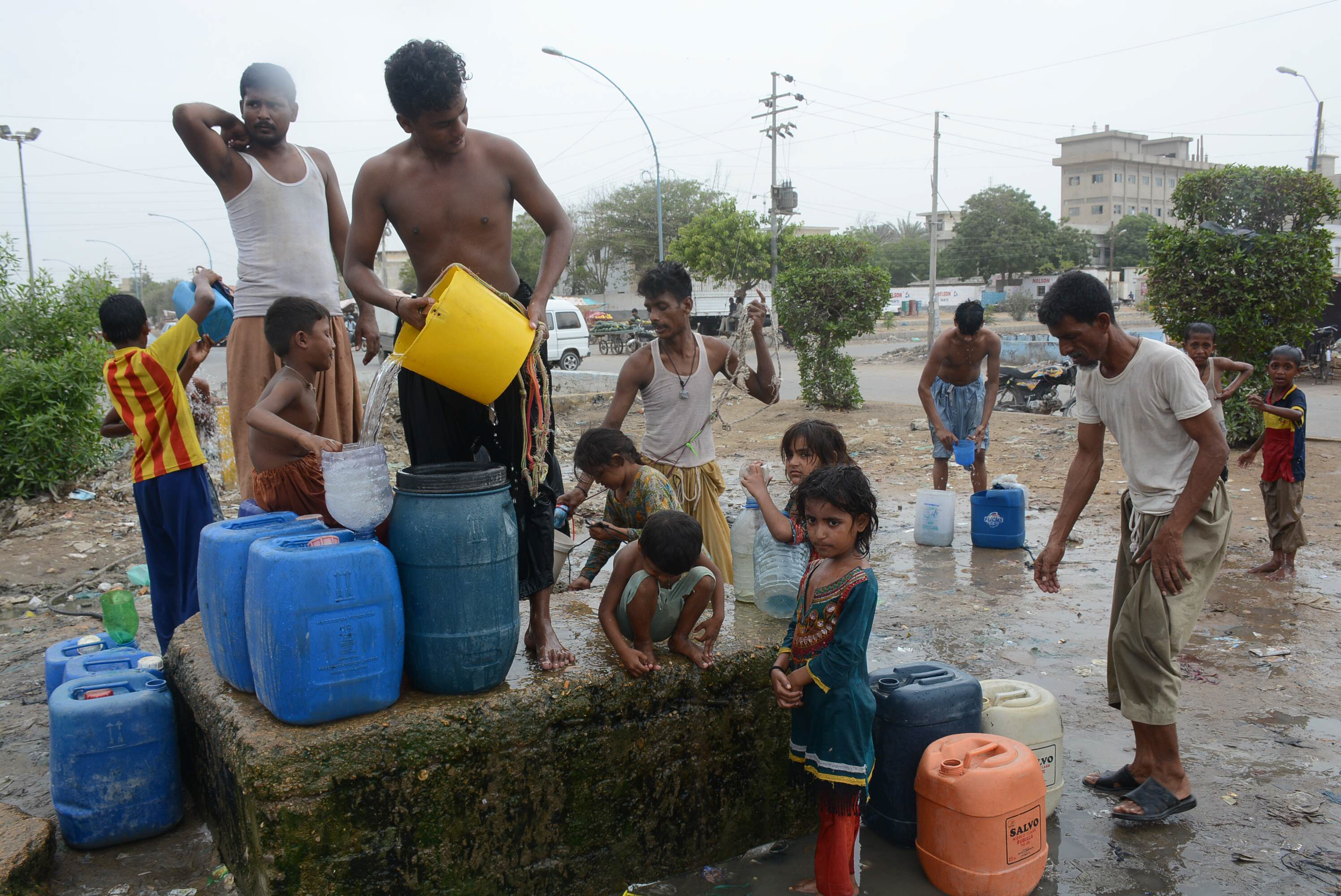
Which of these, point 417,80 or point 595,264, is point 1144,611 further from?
point 595,264

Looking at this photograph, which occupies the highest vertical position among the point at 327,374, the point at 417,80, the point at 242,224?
the point at 417,80

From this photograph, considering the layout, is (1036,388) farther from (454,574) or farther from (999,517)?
(454,574)

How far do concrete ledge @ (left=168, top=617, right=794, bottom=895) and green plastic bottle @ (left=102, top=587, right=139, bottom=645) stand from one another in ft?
3.74

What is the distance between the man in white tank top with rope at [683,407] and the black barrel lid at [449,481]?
4.86 ft

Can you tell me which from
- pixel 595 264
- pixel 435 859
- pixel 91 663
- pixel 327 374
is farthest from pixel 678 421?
pixel 595 264

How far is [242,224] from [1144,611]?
3.69m

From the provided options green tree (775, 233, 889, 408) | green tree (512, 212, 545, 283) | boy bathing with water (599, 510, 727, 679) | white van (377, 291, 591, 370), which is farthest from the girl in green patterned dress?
green tree (512, 212, 545, 283)

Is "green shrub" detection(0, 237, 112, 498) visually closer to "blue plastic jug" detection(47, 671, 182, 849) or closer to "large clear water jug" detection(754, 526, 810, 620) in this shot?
"blue plastic jug" detection(47, 671, 182, 849)

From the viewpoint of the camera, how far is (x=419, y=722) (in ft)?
8.20

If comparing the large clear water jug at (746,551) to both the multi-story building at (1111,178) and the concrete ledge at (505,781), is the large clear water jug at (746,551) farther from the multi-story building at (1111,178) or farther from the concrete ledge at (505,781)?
the multi-story building at (1111,178)

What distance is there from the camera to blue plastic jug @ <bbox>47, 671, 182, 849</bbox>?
3008mm

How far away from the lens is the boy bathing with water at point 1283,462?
5645mm

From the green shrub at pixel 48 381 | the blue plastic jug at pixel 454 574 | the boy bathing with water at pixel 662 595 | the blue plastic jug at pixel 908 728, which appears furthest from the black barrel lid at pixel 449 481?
the green shrub at pixel 48 381

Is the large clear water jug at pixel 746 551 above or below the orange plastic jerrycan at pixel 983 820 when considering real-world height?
above
